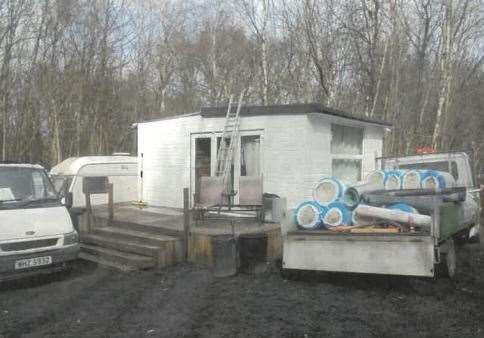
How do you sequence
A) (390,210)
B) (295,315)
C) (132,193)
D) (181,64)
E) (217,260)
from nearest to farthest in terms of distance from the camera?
(295,315) → (390,210) → (217,260) → (132,193) → (181,64)

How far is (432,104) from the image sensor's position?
25.1m

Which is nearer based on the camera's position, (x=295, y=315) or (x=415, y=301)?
(x=295, y=315)

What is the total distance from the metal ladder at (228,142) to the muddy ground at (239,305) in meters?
3.33

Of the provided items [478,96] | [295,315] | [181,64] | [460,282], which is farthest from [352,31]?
[295,315]

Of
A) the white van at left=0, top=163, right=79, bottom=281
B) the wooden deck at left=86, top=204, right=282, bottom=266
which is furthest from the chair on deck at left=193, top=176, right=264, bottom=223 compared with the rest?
the white van at left=0, top=163, right=79, bottom=281

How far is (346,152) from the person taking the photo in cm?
1245

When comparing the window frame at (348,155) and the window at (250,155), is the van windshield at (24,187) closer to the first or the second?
the window at (250,155)

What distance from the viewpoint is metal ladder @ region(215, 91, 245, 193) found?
11.4 m

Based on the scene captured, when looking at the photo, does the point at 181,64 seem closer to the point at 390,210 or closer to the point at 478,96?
the point at 478,96

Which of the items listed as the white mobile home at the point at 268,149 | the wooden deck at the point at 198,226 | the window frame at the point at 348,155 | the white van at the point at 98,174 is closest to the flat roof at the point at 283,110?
the white mobile home at the point at 268,149

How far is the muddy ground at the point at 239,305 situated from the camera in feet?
18.1

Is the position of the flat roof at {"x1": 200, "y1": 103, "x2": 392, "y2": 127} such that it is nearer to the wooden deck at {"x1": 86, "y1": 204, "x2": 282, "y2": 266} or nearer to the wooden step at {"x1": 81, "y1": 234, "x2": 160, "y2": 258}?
the wooden deck at {"x1": 86, "y1": 204, "x2": 282, "y2": 266}

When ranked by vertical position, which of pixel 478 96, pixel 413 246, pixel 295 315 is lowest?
pixel 295 315

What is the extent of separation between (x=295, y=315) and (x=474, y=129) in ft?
95.3
